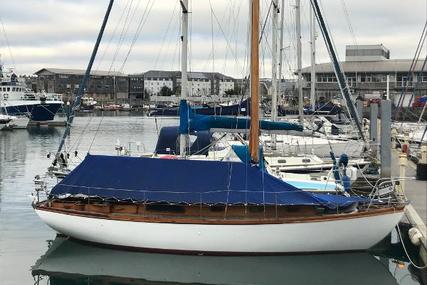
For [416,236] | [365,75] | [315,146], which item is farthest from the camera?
[365,75]

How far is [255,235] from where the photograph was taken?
1568 centimetres

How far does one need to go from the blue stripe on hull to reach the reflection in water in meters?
85.8

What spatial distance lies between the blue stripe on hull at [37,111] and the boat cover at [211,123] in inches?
3258

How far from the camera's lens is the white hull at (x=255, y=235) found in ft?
51.2

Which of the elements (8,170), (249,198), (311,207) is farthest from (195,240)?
(8,170)

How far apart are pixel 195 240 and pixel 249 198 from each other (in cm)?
190

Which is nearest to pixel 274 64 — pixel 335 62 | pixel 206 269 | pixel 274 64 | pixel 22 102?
pixel 274 64

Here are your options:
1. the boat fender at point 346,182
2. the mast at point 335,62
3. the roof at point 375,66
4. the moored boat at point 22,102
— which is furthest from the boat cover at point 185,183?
the roof at point 375,66

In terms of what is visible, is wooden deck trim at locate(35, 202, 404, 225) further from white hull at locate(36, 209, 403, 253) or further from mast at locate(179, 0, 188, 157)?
mast at locate(179, 0, 188, 157)

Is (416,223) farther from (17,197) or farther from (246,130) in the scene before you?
(17,197)

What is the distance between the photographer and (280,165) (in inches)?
998

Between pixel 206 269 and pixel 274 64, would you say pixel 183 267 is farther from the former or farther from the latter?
pixel 274 64

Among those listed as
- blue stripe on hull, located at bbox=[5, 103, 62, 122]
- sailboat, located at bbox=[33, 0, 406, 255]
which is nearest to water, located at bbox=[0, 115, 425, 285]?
sailboat, located at bbox=[33, 0, 406, 255]

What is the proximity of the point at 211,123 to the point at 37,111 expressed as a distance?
85.6m
